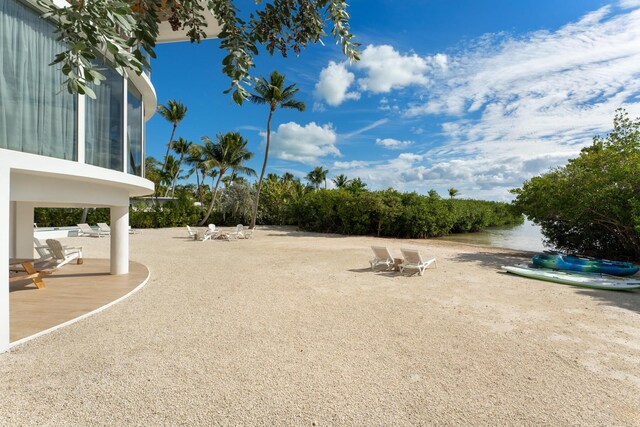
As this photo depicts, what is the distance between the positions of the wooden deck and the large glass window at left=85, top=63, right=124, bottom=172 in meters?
2.78

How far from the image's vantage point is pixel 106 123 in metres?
7.59

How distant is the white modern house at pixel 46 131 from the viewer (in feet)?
16.5

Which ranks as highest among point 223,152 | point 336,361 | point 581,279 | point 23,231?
point 223,152

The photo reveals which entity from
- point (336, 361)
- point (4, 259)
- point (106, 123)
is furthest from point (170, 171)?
point (336, 361)

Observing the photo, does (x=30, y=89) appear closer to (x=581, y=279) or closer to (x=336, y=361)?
(x=336, y=361)

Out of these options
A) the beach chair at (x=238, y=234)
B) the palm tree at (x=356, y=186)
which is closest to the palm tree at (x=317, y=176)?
the palm tree at (x=356, y=186)

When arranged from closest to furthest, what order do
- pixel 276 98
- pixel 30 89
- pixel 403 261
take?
pixel 30 89 → pixel 403 261 → pixel 276 98

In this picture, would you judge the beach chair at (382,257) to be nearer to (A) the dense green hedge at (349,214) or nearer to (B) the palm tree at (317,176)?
(A) the dense green hedge at (349,214)

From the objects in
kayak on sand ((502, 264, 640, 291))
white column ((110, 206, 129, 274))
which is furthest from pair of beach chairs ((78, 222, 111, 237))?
kayak on sand ((502, 264, 640, 291))

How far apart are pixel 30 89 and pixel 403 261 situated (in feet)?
31.6

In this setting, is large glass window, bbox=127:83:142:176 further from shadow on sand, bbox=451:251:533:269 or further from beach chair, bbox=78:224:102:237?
beach chair, bbox=78:224:102:237

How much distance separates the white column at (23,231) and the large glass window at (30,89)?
738 cm

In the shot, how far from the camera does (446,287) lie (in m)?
8.65

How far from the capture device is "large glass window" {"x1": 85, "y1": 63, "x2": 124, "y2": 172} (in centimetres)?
696
